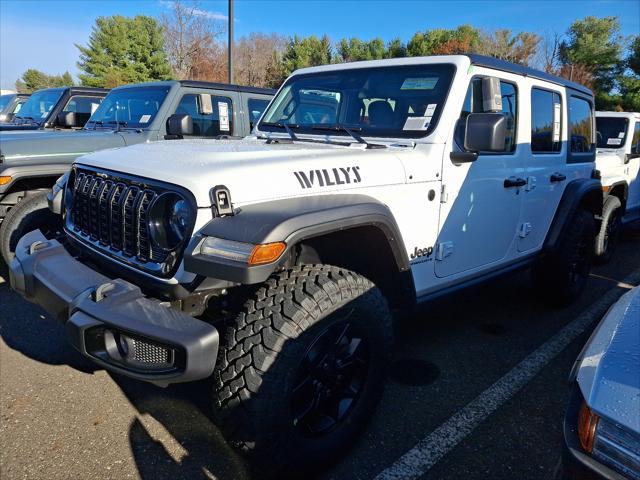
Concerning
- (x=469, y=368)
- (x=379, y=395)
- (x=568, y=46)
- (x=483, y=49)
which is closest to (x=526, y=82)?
(x=469, y=368)

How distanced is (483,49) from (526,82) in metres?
29.9

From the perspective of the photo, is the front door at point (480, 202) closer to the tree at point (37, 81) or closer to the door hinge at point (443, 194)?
the door hinge at point (443, 194)

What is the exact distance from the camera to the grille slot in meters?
2.10

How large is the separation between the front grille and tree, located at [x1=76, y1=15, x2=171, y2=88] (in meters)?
32.9

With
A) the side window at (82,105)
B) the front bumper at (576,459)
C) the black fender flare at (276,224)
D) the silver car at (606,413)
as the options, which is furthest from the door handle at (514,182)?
the side window at (82,105)

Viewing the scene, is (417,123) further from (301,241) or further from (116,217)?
(116,217)

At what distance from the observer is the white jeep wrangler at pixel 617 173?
5594mm

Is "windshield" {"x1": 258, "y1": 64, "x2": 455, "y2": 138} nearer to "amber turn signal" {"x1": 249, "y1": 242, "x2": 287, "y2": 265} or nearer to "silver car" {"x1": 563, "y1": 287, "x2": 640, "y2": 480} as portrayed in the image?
"amber turn signal" {"x1": 249, "y1": 242, "x2": 287, "y2": 265}

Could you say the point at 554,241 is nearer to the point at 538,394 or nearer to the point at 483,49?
the point at 538,394

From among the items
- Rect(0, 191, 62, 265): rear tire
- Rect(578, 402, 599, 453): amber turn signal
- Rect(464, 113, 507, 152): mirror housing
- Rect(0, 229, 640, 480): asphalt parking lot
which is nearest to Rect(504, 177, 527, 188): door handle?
Rect(464, 113, 507, 152): mirror housing

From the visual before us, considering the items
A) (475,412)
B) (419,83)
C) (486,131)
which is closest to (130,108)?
(419,83)

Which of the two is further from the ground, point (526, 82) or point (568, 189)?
point (526, 82)

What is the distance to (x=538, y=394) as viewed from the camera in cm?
292

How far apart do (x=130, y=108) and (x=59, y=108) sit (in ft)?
6.74
